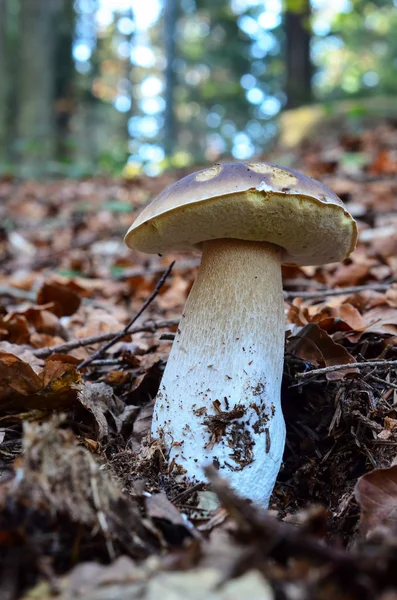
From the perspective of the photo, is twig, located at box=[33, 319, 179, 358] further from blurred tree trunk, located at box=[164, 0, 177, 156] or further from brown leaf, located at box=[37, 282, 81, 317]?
blurred tree trunk, located at box=[164, 0, 177, 156]

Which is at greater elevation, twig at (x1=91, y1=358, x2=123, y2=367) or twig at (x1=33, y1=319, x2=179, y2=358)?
twig at (x1=33, y1=319, x2=179, y2=358)

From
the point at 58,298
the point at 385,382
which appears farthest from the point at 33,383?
the point at 58,298

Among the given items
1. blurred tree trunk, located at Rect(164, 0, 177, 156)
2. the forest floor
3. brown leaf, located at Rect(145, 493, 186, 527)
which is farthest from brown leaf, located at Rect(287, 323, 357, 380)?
blurred tree trunk, located at Rect(164, 0, 177, 156)

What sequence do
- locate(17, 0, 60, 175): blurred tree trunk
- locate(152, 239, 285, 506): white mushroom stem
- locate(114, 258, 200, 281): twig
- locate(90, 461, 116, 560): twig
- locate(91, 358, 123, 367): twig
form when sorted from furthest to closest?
locate(17, 0, 60, 175): blurred tree trunk
locate(114, 258, 200, 281): twig
locate(91, 358, 123, 367): twig
locate(152, 239, 285, 506): white mushroom stem
locate(90, 461, 116, 560): twig

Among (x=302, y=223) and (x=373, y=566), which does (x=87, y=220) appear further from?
(x=373, y=566)

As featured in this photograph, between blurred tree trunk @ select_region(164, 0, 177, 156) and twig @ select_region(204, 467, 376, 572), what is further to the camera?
blurred tree trunk @ select_region(164, 0, 177, 156)

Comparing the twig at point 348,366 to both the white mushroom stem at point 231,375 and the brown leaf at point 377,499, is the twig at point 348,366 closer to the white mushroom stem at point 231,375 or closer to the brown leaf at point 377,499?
the white mushroom stem at point 231,375

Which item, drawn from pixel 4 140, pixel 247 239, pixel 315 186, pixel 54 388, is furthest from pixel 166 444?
pixel 4 140

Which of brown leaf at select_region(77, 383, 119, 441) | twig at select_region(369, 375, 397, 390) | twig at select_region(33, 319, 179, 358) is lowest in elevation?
brown leaf at select_region(77, 383, 119, 441)
